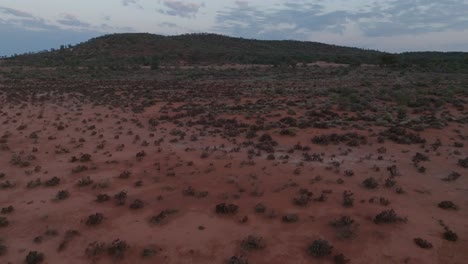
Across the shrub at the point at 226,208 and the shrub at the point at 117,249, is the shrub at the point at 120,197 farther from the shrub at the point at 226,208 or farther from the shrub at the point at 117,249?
the shrub at the point at 226,208

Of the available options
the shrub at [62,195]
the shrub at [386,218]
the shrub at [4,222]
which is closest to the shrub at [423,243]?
the shrub at [386,218]

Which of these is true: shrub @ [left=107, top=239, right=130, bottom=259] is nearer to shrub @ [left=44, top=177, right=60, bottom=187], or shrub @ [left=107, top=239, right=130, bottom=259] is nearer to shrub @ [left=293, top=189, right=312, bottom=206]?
shrub @ [left=293, top=189, right=312, bottom=206]

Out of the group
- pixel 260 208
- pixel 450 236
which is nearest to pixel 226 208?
pixel 260 208

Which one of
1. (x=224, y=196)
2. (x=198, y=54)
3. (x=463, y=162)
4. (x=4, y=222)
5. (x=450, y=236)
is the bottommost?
(x=4, y=222)

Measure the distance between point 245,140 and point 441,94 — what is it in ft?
51.9

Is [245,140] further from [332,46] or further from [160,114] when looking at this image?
[332,46]

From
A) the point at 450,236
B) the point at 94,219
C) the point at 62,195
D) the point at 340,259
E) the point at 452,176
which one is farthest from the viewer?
the point at 452,176

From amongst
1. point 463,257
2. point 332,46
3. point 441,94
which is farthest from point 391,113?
point 332,46

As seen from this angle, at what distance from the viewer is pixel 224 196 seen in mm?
10211

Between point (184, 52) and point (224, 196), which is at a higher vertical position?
point (184, 52)

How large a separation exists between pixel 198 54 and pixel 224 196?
2647 inches

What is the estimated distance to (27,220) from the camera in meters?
9.23

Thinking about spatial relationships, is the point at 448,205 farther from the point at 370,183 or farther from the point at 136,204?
the point at 136,204

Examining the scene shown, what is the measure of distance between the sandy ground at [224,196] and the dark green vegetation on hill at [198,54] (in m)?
40.0
